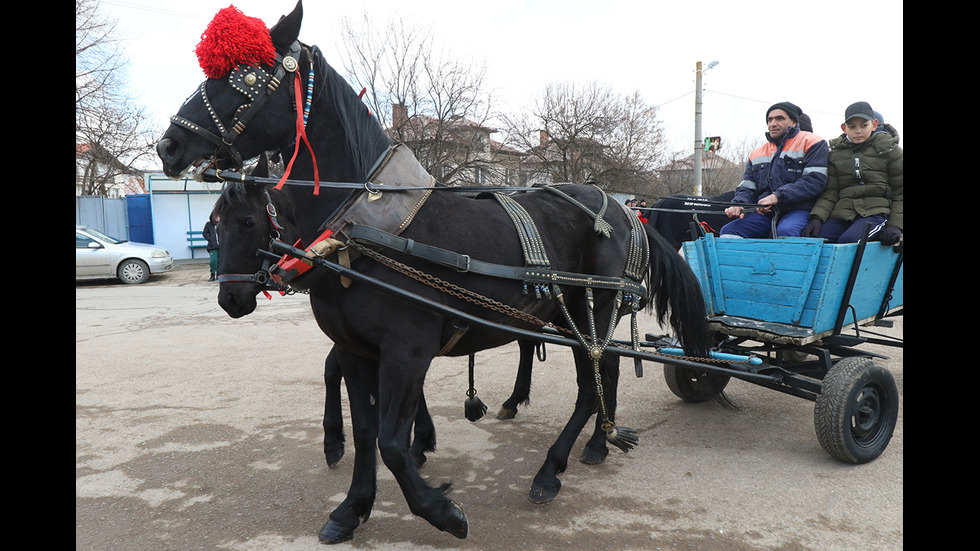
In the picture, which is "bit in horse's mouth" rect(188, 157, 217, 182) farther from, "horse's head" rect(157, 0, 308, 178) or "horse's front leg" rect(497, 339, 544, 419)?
"horse's front leg" rect(497, 339, 544, 419)

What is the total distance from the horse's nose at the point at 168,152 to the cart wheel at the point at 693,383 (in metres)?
3.69

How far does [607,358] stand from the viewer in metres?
3.64

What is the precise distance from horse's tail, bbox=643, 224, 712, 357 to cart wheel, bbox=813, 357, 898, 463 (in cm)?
73

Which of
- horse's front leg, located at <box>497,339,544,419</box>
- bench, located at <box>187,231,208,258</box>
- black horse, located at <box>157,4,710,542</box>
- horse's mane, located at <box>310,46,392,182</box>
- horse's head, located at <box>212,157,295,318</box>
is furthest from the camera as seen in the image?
bench, located at <box>187,231,208,258</box>

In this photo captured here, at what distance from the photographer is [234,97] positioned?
2.50 m

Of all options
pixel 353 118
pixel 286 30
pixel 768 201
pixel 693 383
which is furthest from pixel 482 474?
pixel 768 201

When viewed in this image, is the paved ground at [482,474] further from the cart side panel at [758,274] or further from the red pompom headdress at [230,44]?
the red pompom headdress at [230,44]

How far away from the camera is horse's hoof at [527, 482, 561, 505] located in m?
3.10

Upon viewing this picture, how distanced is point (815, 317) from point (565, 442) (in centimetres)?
173

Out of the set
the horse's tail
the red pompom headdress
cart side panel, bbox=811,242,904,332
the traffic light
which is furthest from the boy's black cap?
the traffic light

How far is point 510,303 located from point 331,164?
3.58 feet

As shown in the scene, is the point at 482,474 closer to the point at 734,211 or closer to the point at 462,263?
the point at 462,263
